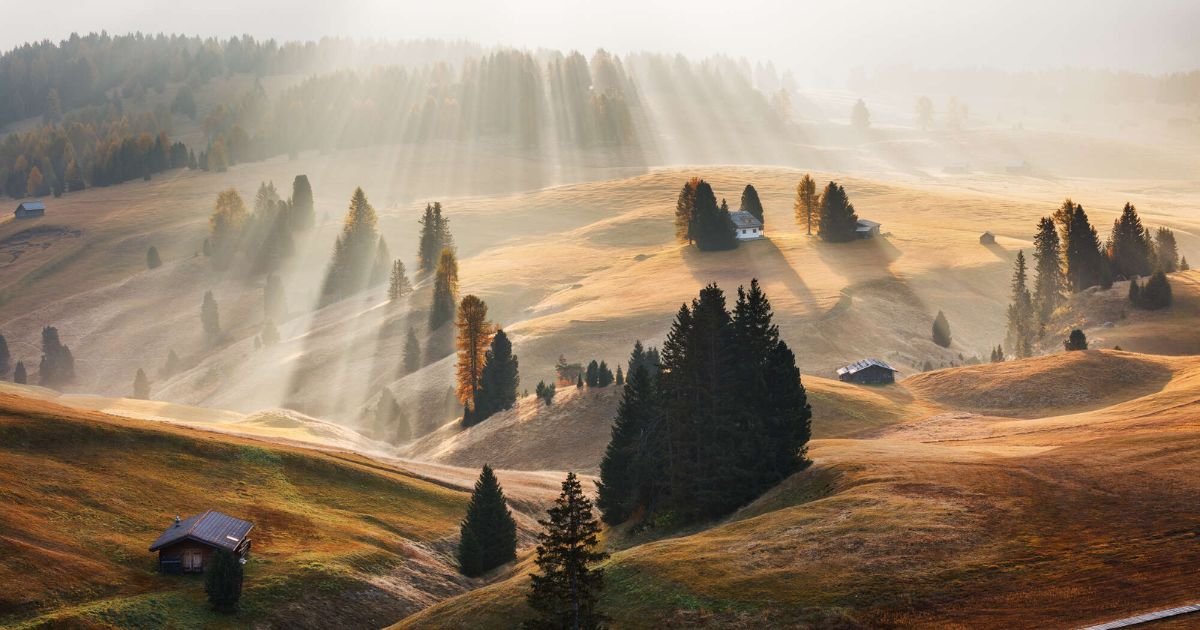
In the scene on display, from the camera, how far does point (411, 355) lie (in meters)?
147

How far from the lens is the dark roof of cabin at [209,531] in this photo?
5441cm

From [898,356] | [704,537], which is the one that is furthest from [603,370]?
[704,537]

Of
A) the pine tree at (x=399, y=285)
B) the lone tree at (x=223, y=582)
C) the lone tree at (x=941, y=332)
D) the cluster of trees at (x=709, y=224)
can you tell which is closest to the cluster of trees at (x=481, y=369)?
the lone tree at (x=941, y=332)

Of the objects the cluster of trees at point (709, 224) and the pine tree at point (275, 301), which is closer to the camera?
the cluster of trees at point (709, 224)

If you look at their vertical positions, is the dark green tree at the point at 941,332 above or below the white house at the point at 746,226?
below

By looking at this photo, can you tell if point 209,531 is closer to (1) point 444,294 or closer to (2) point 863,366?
(2) point 863,366

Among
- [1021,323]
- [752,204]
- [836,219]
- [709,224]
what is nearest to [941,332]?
[1021,323]

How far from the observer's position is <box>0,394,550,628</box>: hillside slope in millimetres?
50562

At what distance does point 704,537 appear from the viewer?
51.7 metres

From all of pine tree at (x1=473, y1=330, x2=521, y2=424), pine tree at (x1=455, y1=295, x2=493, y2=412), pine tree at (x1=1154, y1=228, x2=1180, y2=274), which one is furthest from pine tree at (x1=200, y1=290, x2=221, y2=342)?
pine tree at (x1=1154, y1=228, x2=1180, y2=274)

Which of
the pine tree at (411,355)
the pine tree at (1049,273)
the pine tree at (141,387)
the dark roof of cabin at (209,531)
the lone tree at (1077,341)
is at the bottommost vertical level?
the pine tree at (141,387)

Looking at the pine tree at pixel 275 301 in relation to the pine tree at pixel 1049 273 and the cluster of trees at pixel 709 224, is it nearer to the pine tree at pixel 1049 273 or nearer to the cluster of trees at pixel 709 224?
the cluster of trees at pixel 709 224

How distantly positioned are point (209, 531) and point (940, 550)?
3591cm

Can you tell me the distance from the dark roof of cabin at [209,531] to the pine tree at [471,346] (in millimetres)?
62267
